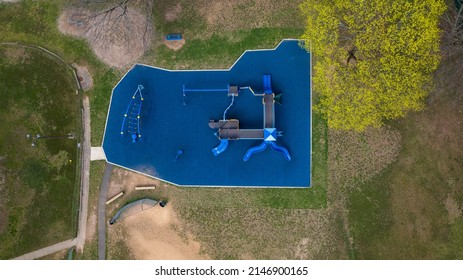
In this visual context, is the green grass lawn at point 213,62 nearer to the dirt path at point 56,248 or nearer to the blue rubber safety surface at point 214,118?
the blue rubber safety surface at point 214,118

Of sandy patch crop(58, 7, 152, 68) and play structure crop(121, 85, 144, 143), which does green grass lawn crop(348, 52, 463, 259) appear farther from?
sandy patch crop(58, 7, 152, 68)

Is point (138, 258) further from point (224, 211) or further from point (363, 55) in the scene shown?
point (363, 55)

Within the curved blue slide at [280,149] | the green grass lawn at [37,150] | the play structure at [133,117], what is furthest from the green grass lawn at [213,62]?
the curved blue slide at [280,149]

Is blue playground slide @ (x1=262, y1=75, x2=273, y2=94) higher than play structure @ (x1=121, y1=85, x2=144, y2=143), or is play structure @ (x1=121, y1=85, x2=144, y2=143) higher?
blue playground slide @ (x1=262, y1=75, x2=273, y2=94)

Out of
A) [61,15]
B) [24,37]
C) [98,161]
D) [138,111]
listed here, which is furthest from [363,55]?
[24,37]

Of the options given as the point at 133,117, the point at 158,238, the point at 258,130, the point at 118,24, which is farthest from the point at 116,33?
the point at 158,238

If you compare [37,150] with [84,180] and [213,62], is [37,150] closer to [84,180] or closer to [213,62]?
[84,180]

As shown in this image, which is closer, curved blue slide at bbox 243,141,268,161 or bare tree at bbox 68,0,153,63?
curved blue slide at bbox 243,141,268,161

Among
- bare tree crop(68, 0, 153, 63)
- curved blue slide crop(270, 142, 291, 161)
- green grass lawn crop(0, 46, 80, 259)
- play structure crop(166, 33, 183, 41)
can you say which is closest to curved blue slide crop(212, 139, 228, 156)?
curved blue slide crop(270, 142, 291, 161)
